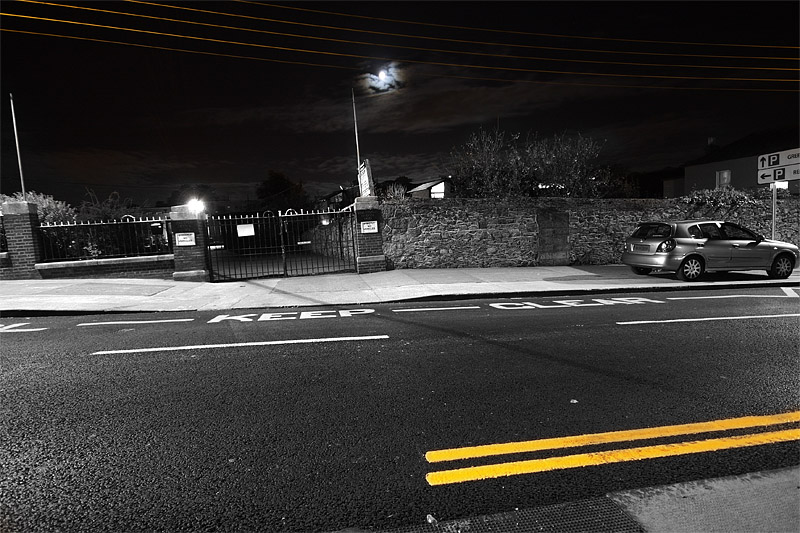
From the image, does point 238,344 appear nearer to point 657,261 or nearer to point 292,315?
point 292,315

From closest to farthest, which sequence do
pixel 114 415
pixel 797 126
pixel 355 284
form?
pixel 114 415 < pixel 355 284 < pixel 797 126

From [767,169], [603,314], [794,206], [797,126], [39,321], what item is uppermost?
[797,126]

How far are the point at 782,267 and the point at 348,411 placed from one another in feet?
45.1

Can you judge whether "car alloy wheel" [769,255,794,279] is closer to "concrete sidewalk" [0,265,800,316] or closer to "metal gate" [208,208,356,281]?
"concrete sidewalk" [0,265,800,316]

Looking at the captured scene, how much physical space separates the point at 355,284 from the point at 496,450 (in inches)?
344

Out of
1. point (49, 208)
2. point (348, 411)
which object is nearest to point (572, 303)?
point (348, 411)

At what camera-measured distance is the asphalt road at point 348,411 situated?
236 cm

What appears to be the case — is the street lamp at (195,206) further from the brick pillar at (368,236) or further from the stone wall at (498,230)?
the stone wall at (498,230)

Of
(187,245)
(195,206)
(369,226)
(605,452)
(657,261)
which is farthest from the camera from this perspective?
(369,226)

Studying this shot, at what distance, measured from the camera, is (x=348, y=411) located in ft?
11.5

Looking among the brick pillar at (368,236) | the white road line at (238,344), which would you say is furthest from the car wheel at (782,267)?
the white road line at (238,344)

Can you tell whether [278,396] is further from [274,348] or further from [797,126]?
[797,126]

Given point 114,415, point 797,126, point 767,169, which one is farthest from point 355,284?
point 797,126

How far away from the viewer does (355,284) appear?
11375 mm
